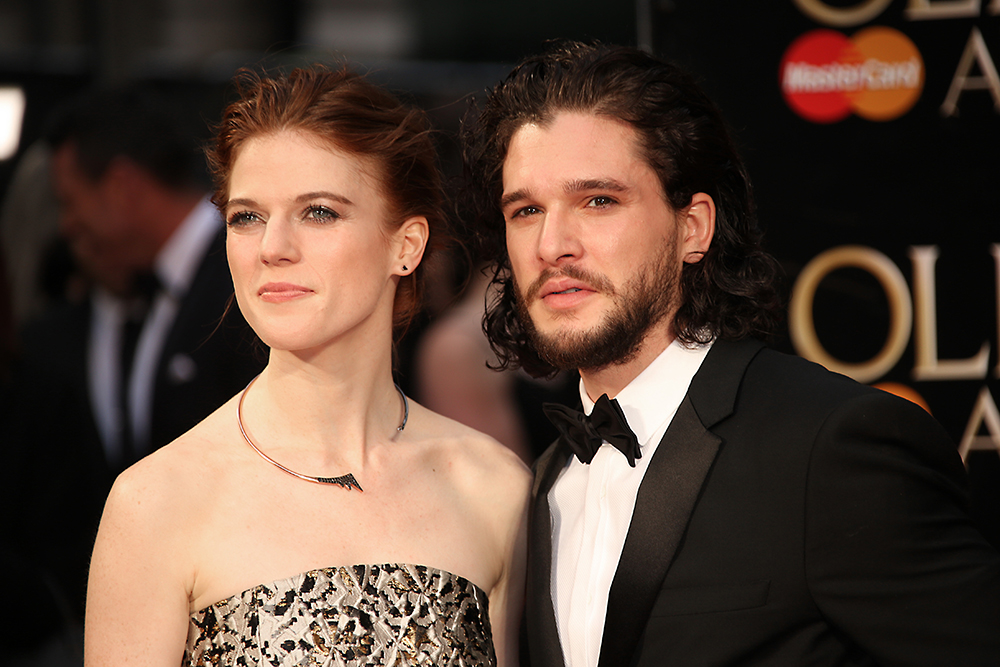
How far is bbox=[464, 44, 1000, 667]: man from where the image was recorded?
183 cm

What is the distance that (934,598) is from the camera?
70.4 inches

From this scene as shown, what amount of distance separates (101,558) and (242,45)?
3899mm

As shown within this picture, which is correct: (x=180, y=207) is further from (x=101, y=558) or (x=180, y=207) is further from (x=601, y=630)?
(x=601, y=630)

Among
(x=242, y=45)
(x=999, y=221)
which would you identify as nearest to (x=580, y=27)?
(x=242, y=45)

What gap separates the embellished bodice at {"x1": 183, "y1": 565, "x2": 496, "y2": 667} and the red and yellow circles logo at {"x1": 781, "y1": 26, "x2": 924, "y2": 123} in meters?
1.70

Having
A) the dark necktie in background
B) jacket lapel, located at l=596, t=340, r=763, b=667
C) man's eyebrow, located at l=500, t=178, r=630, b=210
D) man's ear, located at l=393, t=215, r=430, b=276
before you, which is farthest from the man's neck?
the dark necktie in background

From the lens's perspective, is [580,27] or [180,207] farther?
[580,27]

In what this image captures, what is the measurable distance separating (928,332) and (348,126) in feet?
5.63

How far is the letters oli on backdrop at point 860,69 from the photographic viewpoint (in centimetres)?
283

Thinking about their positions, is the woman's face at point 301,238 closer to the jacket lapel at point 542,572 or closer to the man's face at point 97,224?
the jacket lapel at point 542,572

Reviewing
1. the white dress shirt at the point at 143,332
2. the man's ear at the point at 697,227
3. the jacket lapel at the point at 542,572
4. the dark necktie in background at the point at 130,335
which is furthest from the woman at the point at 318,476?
the dark necktie in background at the point at 130,335

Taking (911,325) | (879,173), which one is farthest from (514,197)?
(911,325)

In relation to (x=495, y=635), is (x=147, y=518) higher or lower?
higher

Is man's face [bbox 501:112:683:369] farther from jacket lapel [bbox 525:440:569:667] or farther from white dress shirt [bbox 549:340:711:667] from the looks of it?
jacket lapel [bbox 525:440:569:667]
